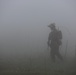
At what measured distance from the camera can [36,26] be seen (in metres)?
3.32

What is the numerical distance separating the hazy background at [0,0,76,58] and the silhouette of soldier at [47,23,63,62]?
5cm

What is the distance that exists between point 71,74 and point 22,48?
0.68 meters

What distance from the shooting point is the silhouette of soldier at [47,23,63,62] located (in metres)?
3.30

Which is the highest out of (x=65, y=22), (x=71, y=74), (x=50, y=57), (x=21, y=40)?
(x=65, y=22)

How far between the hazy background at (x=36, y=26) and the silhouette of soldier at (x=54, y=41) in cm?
5

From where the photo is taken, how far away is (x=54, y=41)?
333cm

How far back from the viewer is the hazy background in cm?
331

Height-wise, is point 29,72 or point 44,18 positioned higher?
point 44,18

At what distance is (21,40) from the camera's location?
10.9 ft

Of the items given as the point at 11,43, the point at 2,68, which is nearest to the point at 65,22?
the point at 11,43

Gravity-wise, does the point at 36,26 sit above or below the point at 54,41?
above

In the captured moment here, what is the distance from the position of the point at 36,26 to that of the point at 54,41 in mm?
294

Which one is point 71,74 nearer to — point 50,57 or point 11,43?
point 50,57

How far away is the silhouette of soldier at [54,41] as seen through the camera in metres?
3.30
